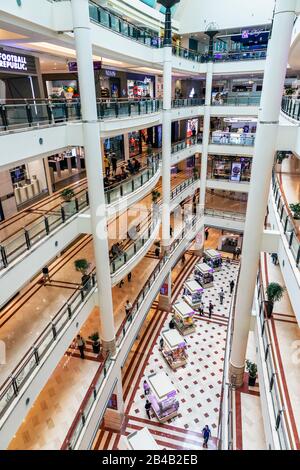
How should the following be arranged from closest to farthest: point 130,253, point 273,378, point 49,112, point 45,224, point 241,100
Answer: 1. point 273,378
2. point 49,112
3. point 45,224
4. point 130,253
5. point 241,100

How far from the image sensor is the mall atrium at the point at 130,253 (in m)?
6.54

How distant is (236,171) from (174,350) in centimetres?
1246

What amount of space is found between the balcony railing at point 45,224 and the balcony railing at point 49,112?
87.0 inches

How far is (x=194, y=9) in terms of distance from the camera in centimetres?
1883

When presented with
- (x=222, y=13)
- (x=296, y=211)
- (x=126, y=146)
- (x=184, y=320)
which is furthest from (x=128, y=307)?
(x=222, y=13)

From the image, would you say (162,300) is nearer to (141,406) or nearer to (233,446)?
(141,406)

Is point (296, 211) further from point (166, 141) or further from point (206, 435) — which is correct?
point (166, 141)

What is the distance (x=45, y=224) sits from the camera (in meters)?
7.48

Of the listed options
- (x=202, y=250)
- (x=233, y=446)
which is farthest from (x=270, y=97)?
(x=202, y=250)

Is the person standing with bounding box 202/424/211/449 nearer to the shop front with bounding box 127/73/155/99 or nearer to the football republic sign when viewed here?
the football republic sign

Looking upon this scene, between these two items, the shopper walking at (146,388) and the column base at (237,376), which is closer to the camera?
the column base at (237,376)

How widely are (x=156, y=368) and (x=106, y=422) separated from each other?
301cm

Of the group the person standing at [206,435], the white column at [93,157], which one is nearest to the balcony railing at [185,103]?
the white column at [93,157]

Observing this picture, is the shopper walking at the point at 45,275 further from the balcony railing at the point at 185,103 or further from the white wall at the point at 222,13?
the white wall at the point at 222,13
